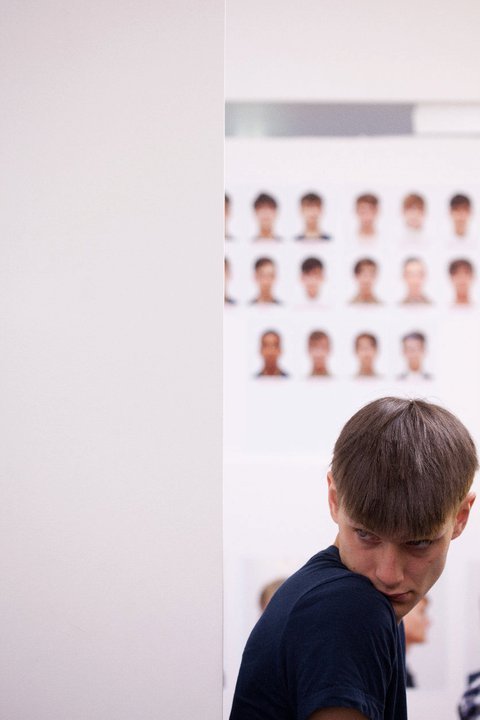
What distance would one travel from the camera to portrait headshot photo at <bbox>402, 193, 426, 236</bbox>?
221 centimetres

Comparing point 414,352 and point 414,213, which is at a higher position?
point 414,213

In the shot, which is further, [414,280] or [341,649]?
[414,280]

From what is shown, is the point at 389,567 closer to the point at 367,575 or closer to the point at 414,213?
the point at 367,575

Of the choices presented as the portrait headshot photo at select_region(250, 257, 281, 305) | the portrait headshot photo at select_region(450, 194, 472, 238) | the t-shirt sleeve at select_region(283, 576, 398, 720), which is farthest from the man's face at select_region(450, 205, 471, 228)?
the t-shirt sleeve at select_region(283, 576, 398, 720)

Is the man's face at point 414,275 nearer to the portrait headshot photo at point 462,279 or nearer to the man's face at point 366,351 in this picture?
the portrait headshot photo at point 462,279

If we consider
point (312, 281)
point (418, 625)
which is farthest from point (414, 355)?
point (418, 625)

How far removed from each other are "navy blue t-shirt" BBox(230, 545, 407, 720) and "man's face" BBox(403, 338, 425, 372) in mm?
1296

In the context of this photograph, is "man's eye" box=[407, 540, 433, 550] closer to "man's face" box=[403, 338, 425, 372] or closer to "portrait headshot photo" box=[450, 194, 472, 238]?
"man's face" box=[403, 338, 425, 372]

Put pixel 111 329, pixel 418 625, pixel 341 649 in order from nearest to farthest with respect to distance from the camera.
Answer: pixel 341 649 → pixel 111 329 → pixel 418 625

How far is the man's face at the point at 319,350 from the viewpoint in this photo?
2.20 metres

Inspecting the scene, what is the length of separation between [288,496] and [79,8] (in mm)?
1502

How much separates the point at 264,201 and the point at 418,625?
141 cm

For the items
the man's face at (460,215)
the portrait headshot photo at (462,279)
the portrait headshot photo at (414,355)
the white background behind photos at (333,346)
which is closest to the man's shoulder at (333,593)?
the white background behind photos at (333,346)

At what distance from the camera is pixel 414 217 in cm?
221
